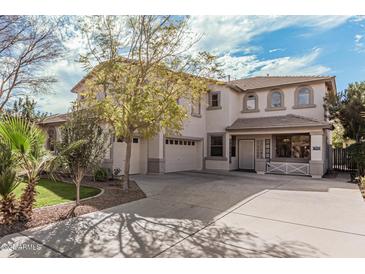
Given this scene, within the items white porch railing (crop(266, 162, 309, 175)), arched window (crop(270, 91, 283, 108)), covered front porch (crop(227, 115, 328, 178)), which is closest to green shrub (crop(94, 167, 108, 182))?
covered front porch (crop(227, 115, 328, 178))

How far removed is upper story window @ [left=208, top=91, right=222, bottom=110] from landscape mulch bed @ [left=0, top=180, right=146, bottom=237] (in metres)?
10.4

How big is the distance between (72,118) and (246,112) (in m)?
14.5

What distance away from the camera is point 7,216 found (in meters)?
5.42

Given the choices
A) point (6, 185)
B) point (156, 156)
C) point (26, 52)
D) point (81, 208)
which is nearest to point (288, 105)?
point (156, 156)

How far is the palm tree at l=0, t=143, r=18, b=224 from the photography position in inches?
211

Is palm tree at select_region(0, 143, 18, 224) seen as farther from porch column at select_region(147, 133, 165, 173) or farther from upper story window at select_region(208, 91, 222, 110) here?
upper story window at select_region(208, 91, 222, 110)

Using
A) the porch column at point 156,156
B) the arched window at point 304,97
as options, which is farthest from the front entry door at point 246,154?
the porch column at point 156,156

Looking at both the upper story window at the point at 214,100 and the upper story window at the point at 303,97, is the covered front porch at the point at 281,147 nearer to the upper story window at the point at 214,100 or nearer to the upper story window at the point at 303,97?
the upper story window at the point at 303,97

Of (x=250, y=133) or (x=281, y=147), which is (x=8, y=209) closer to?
(x=250, y=133)

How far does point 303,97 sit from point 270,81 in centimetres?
294

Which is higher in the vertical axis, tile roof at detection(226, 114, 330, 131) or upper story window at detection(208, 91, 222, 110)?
upper story window at detection(208, 91, 222, 110)

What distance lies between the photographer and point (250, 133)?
54.9 ft
